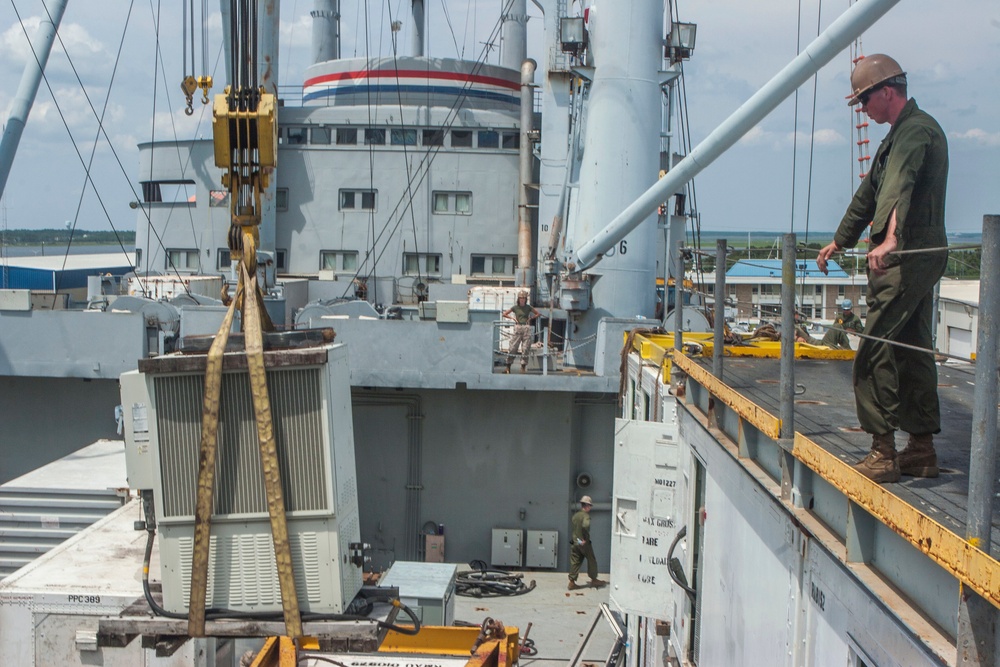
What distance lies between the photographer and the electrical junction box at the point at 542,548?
48.1ft

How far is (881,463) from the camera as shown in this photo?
3.40 meters

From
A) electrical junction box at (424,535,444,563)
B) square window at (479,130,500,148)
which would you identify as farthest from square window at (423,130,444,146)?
electrical junction box at (424,535,444,563)

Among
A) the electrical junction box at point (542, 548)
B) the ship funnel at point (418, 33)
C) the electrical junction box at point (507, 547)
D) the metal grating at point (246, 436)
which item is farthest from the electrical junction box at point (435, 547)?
the ship funnel at point (418, 33)

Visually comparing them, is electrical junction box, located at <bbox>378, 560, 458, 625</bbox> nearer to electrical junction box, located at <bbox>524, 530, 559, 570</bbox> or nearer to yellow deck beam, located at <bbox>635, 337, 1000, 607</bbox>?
electrical junction box, located at <bbox>524, 530, 559, 570</bbox>

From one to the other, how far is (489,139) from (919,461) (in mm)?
21696

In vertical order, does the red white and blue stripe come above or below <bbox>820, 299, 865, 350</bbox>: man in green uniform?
above

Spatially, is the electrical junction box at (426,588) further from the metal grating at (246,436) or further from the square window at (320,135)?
the square window at (320,135)

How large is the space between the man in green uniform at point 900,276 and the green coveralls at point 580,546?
10205 millimetres

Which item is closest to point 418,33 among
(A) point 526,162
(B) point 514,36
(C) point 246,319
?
(B) point 514,36

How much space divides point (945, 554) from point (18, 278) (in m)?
52.1

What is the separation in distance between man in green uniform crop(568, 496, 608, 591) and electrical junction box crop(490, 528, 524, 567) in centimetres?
104

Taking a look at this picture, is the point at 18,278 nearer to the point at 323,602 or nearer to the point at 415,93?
the point at 415,93

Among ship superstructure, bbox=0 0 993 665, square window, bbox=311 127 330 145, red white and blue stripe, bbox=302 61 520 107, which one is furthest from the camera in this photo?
red white and blue stripe, bbox=302 61 520 107

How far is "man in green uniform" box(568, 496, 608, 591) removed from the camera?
13.6m
